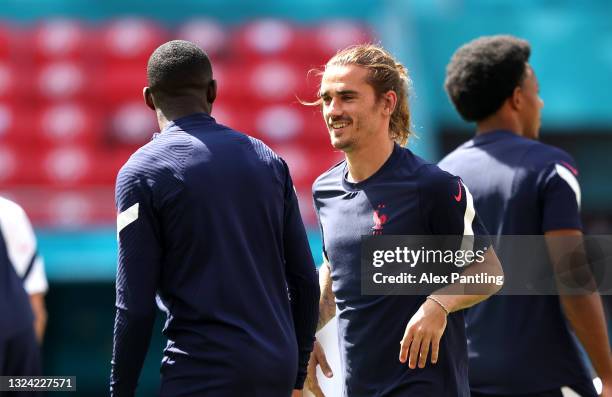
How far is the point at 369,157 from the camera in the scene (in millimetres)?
3502

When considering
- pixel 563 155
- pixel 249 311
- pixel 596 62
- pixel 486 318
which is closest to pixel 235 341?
pixel 249 311

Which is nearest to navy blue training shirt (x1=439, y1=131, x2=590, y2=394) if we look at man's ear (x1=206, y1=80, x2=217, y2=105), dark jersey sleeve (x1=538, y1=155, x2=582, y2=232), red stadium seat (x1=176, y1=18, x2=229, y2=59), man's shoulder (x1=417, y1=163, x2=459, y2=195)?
dark jersey sleeve (x1=538, y1=155, x2=582, y2=232)

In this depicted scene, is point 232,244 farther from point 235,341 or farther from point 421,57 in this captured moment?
point 421,57

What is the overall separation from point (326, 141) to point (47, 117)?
105 inches

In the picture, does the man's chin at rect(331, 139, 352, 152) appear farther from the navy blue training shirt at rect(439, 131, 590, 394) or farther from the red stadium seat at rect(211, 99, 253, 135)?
the red stadium seat at rect(211, 99, 253, 135)

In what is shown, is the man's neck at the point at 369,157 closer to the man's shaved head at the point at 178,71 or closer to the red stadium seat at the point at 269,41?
the man's shaved head at the point at 178,71

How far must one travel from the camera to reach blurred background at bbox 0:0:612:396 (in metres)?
8.96

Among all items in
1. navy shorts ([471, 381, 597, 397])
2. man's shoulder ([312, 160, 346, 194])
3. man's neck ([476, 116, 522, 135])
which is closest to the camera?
man's shoulder ([312, 160, 346, 194])

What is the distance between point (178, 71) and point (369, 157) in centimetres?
75

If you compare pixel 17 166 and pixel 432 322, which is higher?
pixel 17 166

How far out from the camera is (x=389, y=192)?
3.40m

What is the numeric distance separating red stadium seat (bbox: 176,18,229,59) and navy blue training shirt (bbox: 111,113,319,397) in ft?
25.1

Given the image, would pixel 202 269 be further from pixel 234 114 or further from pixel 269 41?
pixel 269 41

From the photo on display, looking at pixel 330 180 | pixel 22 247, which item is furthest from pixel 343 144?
pixel 22 247
